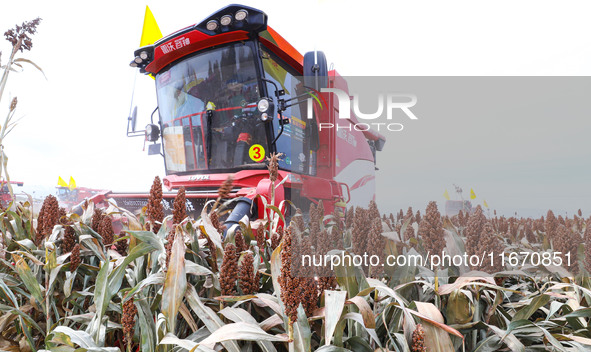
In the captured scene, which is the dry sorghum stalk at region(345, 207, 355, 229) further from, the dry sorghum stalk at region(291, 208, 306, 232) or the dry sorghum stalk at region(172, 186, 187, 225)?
the dry sorghum stalk at region(172, 186, 187, 225)

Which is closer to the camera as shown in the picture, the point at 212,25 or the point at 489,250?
the point at 489,250

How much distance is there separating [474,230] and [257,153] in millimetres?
3111

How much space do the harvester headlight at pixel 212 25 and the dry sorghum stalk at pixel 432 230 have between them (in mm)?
3205

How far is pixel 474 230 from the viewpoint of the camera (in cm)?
53

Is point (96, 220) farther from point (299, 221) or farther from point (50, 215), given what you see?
point (299, 221)

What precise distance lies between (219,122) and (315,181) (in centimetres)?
324

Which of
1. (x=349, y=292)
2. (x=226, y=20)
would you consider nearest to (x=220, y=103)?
(x=226, y=20)

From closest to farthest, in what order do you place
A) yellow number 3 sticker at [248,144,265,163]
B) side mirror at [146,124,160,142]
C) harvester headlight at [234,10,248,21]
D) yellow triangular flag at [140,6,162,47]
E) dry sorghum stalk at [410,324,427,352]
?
dry sorghum stalk at [410,324,427,352], harvester headlight at [234,10,248,21], yellow number 3 sticker at [248,144,265,163], side mirror at [146,124,160,142], yellow triangular flag at [140,6,162,47]

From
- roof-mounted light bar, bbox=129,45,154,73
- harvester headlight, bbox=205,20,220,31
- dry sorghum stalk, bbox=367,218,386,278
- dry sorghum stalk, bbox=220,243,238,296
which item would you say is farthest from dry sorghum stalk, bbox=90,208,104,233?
roof-mounted light bar, bbox=129,45,154,73

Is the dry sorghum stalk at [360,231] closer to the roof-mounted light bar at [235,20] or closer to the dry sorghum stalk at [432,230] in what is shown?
the dry sorghum stalk at [432,230]

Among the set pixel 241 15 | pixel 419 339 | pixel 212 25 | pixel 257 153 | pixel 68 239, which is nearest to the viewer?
pixel 419 339

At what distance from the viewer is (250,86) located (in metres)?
3.53

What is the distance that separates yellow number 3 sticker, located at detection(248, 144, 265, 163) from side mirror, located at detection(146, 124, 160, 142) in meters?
1.49

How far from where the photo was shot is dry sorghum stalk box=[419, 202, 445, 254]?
52 centimetres
